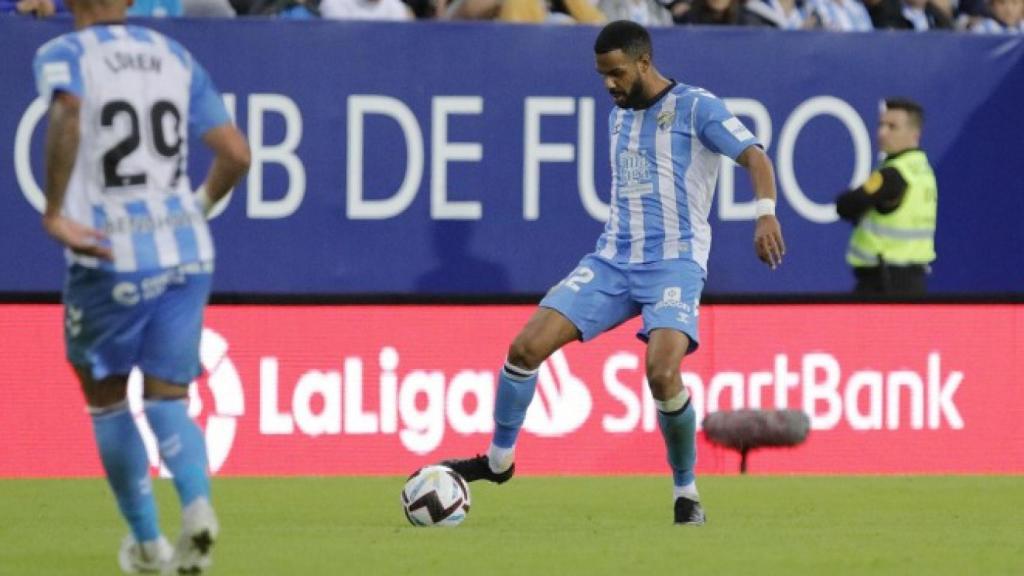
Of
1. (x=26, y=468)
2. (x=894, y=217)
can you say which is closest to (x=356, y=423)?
(x=26, y=468)

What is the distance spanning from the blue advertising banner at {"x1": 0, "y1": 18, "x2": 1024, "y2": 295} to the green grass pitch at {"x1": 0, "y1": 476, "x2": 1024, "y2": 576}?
178 cm

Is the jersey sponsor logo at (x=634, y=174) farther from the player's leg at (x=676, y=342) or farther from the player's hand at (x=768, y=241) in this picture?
the player's hand at (x=768, y=241)

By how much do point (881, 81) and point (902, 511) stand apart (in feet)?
13.7

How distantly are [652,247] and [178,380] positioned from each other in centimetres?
289

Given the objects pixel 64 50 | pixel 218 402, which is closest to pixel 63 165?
pixel 64 50

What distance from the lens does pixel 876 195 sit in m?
12.8

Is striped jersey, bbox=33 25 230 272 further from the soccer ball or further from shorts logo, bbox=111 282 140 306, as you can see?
the soccer ball

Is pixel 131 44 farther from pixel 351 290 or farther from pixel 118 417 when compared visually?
pixel 351 290

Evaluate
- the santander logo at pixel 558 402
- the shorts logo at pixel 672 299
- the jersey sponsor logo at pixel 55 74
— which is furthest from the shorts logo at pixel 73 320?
the santander logo at pixel 558 402

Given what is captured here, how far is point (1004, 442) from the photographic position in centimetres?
1247

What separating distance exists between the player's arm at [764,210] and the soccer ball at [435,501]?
1472 mm

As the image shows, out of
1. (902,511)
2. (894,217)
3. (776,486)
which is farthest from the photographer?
(894,217)

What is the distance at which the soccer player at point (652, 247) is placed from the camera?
8797mm

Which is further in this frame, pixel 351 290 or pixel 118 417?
pixel 351 290
